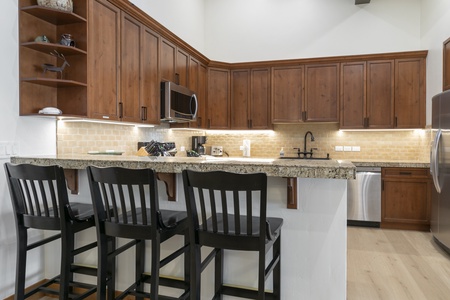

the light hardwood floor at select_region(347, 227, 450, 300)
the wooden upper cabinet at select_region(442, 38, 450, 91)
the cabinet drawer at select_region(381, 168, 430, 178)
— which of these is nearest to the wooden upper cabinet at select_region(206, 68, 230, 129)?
the cabinet drawer at select_region(381, 168, 430, 178)

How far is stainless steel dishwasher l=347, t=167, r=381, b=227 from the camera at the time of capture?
4.21 m

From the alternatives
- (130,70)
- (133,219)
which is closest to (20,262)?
(133,219)

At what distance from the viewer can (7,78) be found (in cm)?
225

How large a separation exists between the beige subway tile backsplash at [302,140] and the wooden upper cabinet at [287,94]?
1.01 feet

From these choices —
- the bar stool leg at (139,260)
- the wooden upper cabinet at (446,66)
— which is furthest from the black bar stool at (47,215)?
the wooden upper cabinet at (446,66)

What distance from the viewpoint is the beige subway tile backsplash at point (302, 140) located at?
12.9 ft

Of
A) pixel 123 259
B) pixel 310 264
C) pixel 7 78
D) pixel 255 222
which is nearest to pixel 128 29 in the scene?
pixel 7 78

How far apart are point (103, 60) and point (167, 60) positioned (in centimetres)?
116

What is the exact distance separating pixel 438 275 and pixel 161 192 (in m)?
2.58

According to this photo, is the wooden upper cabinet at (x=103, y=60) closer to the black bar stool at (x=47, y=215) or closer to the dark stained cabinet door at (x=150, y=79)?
the dark stained cabinet door at (x=150, y=79)

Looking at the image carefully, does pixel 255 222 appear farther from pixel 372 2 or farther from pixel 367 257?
pixel 372 2

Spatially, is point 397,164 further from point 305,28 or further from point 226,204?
point 226,204

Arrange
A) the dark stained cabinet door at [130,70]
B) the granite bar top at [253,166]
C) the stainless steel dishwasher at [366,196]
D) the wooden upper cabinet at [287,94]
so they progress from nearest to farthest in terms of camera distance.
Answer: the granite bar top at [253,166] → the dark stained cabinet door at [130,70] → the stainless steel dishwasher at [366,196] → the wooden upper cabinet at [287,94]

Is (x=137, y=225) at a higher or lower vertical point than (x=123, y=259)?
higher
